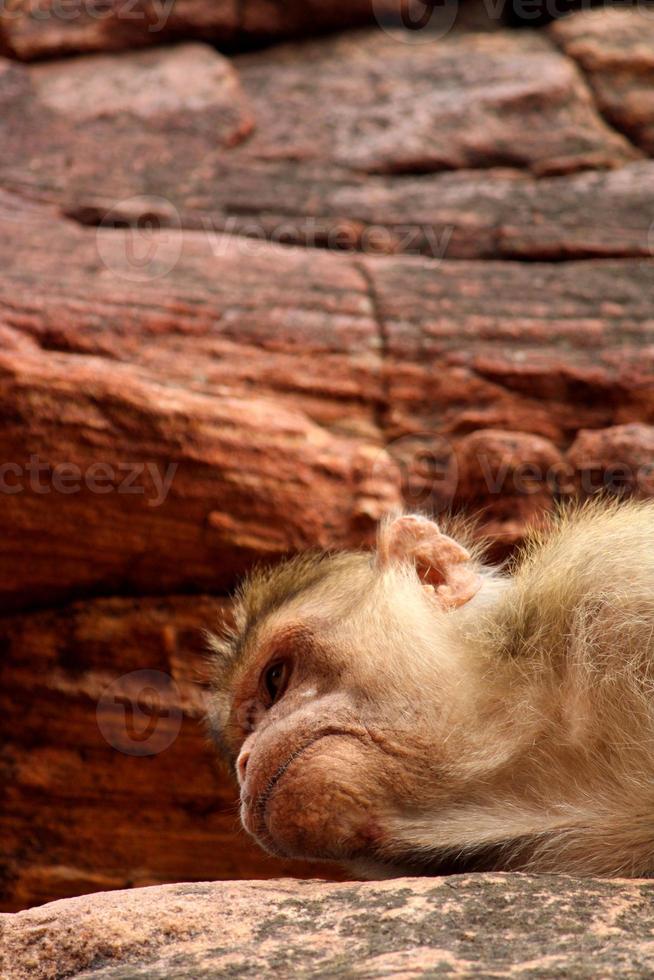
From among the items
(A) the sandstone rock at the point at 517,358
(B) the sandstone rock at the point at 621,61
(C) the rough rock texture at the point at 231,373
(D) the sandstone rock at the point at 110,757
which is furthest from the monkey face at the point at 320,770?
(B) the sandstone rock at the point at 621,61

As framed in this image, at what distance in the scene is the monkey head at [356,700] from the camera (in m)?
3.34

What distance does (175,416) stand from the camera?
5879 millimetres

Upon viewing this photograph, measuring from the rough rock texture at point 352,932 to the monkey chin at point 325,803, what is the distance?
9.5 inches

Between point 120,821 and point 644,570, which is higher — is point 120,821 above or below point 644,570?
below

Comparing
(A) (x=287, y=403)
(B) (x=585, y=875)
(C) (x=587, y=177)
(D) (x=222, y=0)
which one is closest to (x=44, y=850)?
(A) (x=287, y=403)

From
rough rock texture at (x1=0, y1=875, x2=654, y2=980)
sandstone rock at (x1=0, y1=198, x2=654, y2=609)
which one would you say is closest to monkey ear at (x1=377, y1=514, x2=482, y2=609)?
rough rock texture at (x1=0, y1=875, x2=654, y2=980)

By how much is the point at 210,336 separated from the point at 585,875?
12.8ft

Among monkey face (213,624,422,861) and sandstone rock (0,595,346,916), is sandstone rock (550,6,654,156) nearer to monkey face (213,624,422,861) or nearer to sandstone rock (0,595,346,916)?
sandstone rock (0,595,346,916)

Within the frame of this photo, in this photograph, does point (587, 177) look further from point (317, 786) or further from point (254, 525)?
point (317, 786)

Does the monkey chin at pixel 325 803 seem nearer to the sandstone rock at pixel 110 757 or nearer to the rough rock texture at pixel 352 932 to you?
the rough rock texture at pixel 352 932

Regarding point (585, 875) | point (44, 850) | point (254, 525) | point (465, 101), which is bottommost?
point (44, 850)

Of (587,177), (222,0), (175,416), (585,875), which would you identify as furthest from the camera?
(222,0)

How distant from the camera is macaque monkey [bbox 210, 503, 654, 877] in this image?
10.5ft

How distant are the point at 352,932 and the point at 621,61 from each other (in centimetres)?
667
